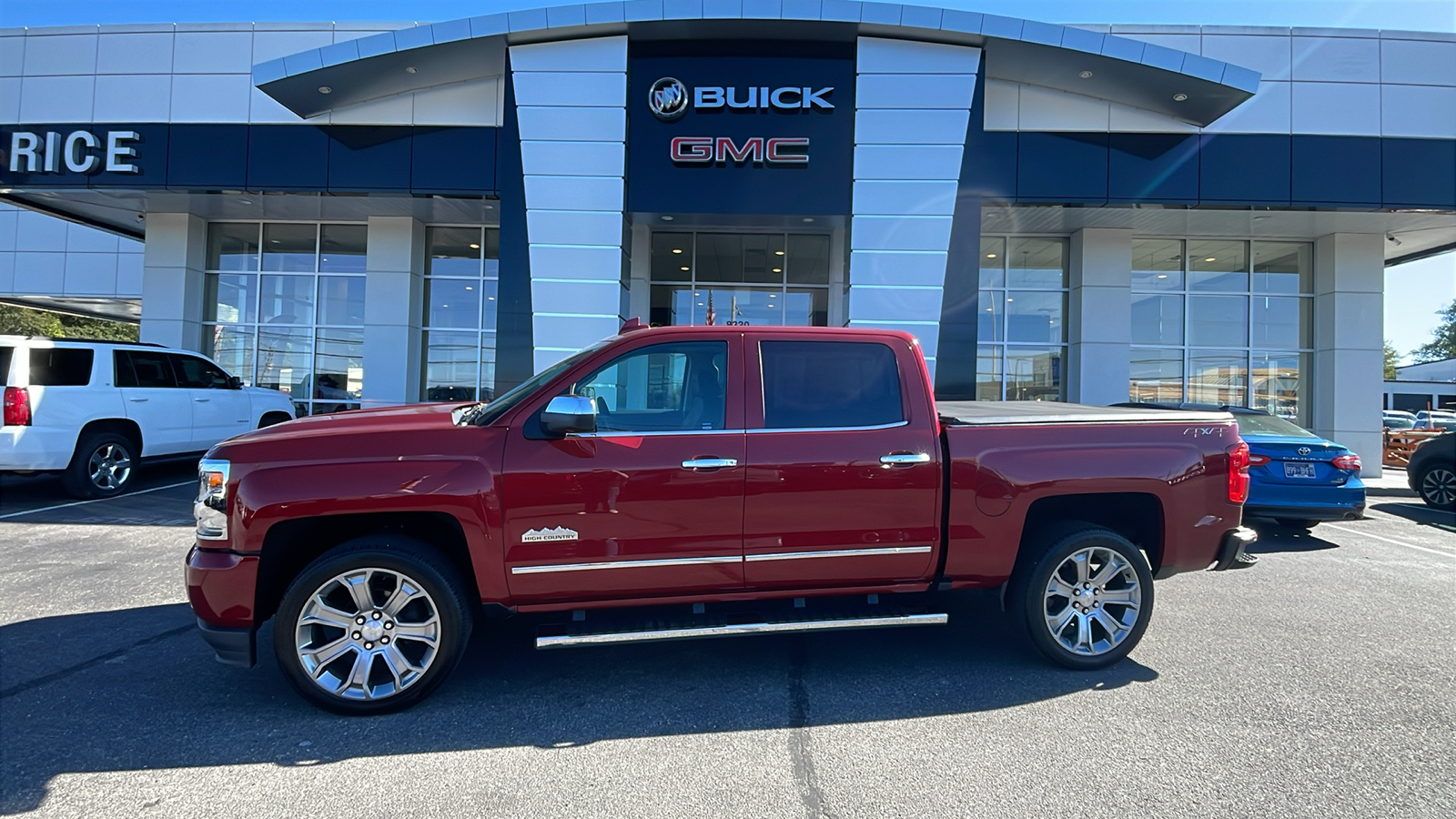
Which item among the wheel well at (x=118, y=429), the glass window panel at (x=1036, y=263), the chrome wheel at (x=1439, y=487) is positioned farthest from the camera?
the glass window panel at (x=1036, y=263)

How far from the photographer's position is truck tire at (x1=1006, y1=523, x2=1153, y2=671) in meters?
4.09

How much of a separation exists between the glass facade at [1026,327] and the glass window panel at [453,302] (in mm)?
10729

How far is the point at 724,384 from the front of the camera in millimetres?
3980

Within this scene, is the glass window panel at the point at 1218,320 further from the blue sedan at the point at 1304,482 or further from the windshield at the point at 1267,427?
the blue sedan at the point at 1304,482

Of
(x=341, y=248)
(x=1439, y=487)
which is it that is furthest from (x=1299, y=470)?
(x=341, y=248)

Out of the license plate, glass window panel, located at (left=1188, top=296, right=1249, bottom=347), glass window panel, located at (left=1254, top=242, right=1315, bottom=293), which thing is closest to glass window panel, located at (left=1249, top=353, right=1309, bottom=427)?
glass window panel, located at (left=1188, top=296, right=1249, bottom=347)

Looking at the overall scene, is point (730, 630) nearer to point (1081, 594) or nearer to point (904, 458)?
point (904, 458)

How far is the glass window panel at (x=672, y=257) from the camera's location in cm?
1445

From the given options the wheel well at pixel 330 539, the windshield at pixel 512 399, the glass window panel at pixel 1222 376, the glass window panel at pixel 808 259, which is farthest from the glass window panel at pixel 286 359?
the glass window panel at pixel 1222 376

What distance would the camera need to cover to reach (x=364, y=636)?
358cm

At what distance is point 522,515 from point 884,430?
1.94 m

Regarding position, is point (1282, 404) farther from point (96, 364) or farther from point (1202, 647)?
point (96, 364)

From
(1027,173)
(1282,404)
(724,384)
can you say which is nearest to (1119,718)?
(724,384)

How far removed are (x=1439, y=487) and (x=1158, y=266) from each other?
6.47 meters
